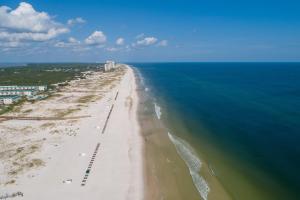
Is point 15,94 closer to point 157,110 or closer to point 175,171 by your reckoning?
point 157,110

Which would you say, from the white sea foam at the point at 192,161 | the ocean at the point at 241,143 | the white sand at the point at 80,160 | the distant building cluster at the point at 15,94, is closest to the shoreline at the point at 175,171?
the white sea foam at the point at 192,161

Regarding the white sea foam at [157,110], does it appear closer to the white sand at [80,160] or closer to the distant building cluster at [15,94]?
the white sand at [80,160]

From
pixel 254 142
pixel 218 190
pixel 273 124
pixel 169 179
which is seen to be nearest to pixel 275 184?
pixel 218 190

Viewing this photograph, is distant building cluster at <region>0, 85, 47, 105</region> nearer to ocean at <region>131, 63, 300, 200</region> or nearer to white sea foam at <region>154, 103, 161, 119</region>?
white sea foam at <region>154, 103, 161, 119</region>

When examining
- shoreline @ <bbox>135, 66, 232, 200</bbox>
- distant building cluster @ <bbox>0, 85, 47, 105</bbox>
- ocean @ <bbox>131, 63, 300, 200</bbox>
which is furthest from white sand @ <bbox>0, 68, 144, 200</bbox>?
distant building cluster @ <bbox>0, 85, 47, 105</bbox>

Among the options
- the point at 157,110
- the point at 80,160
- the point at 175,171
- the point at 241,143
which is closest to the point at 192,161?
the point at 175,171

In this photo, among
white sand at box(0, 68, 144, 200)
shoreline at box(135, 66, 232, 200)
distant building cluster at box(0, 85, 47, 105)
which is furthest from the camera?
distant building cluster at box(0, 85, 47, 105)
